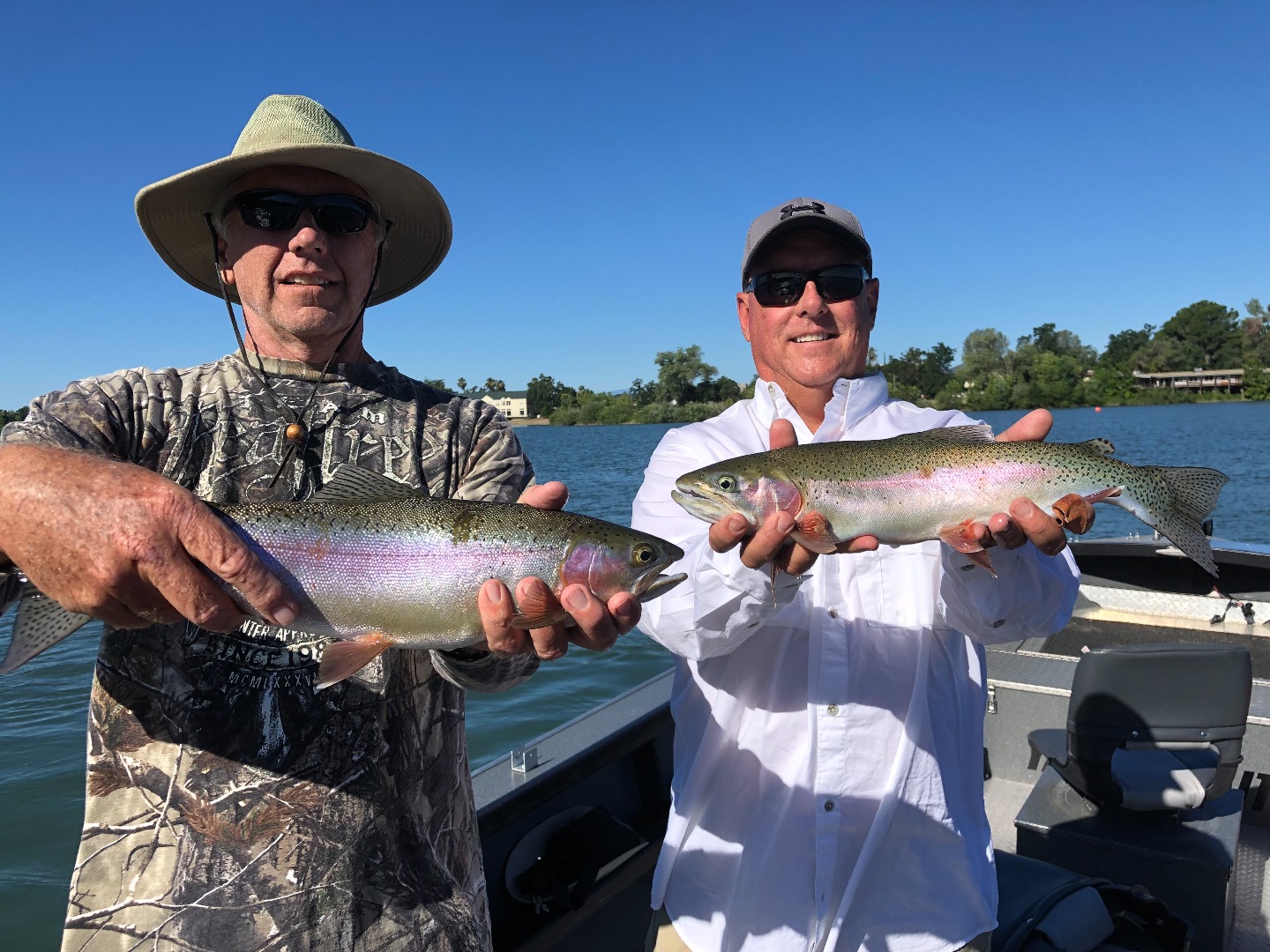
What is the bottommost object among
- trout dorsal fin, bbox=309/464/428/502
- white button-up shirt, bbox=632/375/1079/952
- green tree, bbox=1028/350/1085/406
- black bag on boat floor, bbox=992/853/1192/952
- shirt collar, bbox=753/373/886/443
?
black bag on boat floor, bbox=992/853/1192/952

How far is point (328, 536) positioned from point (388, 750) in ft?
2.18

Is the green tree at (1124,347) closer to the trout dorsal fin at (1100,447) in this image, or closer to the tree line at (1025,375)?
the tree line at (1025,375)

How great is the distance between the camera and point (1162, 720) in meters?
4.70

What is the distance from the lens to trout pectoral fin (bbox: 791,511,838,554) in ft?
9.50

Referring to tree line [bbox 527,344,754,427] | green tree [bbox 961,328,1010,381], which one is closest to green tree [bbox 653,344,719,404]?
tree line [bbox 527,344,754,427]

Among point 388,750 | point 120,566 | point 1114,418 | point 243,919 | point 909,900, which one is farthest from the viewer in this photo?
point 1114,418

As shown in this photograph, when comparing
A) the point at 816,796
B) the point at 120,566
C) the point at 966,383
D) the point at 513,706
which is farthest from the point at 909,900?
the point at 966,383

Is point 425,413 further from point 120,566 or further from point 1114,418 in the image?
point 1114,418

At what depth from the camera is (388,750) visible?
2.52 metres

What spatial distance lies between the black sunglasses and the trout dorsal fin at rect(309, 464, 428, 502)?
1.85m

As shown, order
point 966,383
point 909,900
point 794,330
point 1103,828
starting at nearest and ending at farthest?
point 909,900 → point 794,330 → point 1103,828 → point 966,383

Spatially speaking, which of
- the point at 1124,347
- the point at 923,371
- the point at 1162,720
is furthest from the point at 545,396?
the point at 1162,720

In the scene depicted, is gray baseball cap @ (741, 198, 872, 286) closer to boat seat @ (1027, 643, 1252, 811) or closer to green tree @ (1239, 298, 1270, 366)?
boat seat @ (1027, 643, 1252, 811)

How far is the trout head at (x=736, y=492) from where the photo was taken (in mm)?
3191
